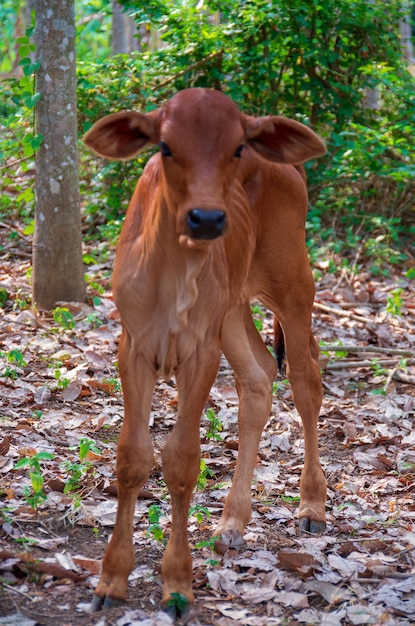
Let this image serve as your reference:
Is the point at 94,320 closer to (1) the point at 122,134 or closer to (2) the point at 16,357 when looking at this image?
(2) the point at 16,357

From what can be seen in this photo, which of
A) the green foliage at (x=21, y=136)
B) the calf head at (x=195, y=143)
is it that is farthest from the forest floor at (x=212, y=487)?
the calf head at (x=195, y=143)

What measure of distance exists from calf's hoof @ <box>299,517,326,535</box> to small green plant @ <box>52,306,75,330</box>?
2.80 meters

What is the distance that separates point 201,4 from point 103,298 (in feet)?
12.5

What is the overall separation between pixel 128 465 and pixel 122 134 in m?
1.42

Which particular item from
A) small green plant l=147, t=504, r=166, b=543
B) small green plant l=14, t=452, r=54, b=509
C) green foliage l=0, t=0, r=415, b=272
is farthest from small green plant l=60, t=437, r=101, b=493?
green foliage l=0, t=0, r=415, b=272

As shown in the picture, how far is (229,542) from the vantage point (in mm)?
4496

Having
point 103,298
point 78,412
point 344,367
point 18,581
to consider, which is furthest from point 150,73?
point 18,581

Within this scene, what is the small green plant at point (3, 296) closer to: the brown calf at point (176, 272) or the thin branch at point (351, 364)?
the thin branch at point (351, 364)

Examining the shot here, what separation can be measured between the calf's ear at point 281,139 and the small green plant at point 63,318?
3.24m

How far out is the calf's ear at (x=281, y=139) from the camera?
3.96 m

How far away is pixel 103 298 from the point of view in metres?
8.13

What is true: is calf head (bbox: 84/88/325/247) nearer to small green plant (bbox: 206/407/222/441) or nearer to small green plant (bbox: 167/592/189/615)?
small green plant (bbox: 167/592/189/615)

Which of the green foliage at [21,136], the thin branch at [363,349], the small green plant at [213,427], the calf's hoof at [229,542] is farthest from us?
the thin branch at [363,349]

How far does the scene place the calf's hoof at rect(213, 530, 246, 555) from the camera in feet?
14.5
